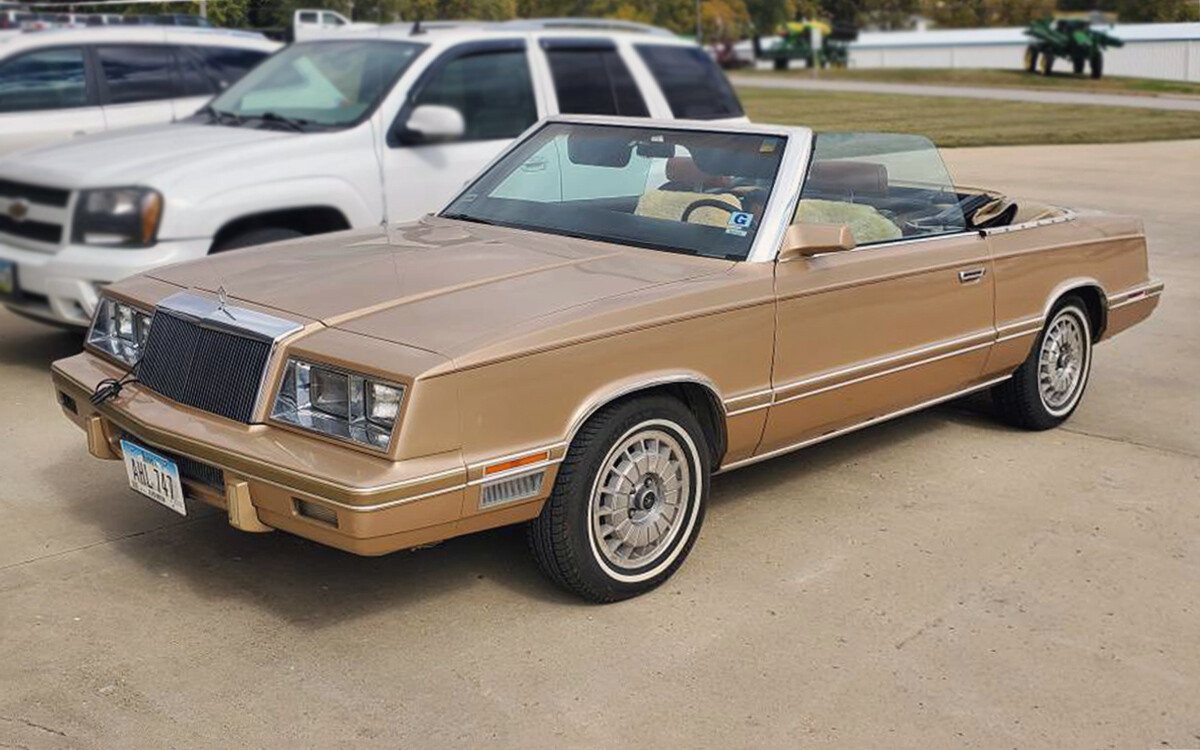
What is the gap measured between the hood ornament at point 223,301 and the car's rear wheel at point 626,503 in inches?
47.2

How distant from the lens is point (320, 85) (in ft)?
26.6

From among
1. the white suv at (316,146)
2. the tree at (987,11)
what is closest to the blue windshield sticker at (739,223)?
the white suv at (316,146)

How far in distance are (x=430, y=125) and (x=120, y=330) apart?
294cm

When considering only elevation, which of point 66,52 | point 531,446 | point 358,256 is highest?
point 66,52

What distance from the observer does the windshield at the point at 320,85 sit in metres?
7.84

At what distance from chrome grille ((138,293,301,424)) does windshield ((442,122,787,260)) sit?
145cm

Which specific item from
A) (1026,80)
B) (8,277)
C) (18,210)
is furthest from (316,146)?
(1026,80)

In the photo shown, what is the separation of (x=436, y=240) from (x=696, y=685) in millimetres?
2172

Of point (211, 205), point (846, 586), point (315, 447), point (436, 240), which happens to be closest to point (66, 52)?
point (211, 205)

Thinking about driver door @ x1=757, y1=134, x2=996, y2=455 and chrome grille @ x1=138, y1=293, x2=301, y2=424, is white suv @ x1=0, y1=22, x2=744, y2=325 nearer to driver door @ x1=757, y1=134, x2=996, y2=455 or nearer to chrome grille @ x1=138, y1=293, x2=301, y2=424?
chrome grille @ x1=138, y1=293, x2=301, y2=424

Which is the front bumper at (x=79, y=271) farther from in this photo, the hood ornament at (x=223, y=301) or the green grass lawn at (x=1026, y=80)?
the green grass lawn at (x=1026, y=80)

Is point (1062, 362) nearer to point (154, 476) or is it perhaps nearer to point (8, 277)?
point (154, 476)

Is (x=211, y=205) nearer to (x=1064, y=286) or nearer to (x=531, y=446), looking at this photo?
(x=531, y=446)

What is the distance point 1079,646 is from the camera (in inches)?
167
